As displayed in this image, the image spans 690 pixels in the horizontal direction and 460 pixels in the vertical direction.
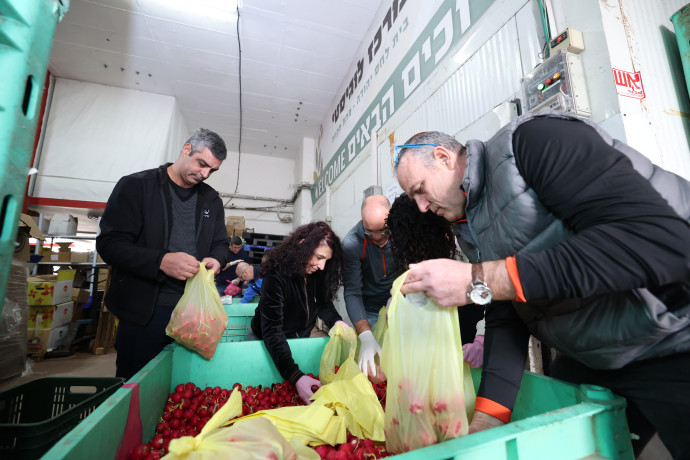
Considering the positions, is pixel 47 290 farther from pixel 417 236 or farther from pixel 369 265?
pixel 417 236

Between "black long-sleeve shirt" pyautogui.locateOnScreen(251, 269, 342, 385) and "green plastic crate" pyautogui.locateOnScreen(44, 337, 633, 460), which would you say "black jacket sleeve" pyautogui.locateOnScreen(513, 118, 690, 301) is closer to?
"green plastic crate" pyautogui.locateOnScreen(44, 337, 633, 460)

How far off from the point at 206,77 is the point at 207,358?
5.09 metres

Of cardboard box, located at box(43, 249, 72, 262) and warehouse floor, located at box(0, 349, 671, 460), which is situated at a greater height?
cardboard box, located at box(43, 249, 72, 262)

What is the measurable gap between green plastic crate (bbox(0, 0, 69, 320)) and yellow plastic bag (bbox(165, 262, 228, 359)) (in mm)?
912

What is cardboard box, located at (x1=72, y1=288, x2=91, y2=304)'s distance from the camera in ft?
13.8

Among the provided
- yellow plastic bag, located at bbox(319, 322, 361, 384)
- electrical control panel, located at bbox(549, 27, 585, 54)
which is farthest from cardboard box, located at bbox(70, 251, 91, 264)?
electrical control panel, located at bbox(549, 27, 585, 54)

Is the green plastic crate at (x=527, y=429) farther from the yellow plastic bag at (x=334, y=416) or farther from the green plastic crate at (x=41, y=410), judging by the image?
the yellow plastic bag at (x=334, y=416)

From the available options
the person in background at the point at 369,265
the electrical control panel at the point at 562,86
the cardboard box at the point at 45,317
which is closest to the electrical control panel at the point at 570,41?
the electrical control panel at the point at 562,86

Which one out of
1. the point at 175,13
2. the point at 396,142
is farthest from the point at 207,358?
the point at 175,13

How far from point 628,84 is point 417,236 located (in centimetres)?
96

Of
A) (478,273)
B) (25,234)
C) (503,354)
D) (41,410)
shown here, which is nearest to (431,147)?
(478,273)

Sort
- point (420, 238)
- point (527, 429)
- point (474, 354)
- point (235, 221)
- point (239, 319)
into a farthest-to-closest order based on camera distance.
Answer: point (235, 221), point (239, 319), point (420, 238), point (474, 354), point (527, 429)

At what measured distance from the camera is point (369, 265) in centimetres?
202

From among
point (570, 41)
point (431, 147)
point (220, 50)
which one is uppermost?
point (220, 50)
